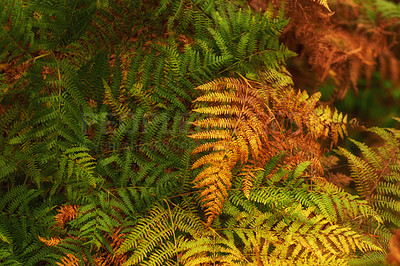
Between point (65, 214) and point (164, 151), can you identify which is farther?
point (164, 151)

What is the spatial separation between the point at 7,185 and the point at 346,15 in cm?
385

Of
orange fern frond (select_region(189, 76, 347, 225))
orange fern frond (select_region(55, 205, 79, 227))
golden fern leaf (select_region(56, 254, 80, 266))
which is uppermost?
orange fern frond (select_region(189, 76, 347, 225))

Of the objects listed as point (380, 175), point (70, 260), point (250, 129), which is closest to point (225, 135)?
point (250, 129)

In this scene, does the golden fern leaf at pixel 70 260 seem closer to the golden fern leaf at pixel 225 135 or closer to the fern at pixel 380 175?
the golden fern leaf at pixel 225 135

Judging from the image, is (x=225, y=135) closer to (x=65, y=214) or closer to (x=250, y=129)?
(x=250, y=129)

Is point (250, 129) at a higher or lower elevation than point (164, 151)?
higher

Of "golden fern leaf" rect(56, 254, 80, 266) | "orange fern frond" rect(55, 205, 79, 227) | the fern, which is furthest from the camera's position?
the fern

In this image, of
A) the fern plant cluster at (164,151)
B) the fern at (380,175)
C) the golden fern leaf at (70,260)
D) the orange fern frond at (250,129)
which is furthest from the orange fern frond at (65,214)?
the fern at (380,175)

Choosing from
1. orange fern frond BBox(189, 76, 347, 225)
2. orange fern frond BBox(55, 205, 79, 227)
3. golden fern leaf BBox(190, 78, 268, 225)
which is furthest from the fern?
orange fern frond BBox(55, 205, 79, 227)

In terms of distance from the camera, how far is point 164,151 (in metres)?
2.31

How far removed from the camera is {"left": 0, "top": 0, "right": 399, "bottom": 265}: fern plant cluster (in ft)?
6.69

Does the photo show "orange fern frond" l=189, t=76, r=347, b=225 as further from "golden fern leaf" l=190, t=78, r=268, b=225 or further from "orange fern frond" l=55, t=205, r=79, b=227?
"orange fern frond" l=55, t=205, r=79, b=227

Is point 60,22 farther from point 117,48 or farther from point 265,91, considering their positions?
point 265,91

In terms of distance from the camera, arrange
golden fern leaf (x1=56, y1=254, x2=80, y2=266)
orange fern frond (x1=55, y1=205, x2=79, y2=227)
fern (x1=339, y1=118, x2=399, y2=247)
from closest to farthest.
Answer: golden fern leaf (x1=56, y1=254, x2=80, y2=266), orange fern frond (x1=55, y1=205, x2=79, y2=227), fern (x1=339, y1=118, x2=399, y2=247)
